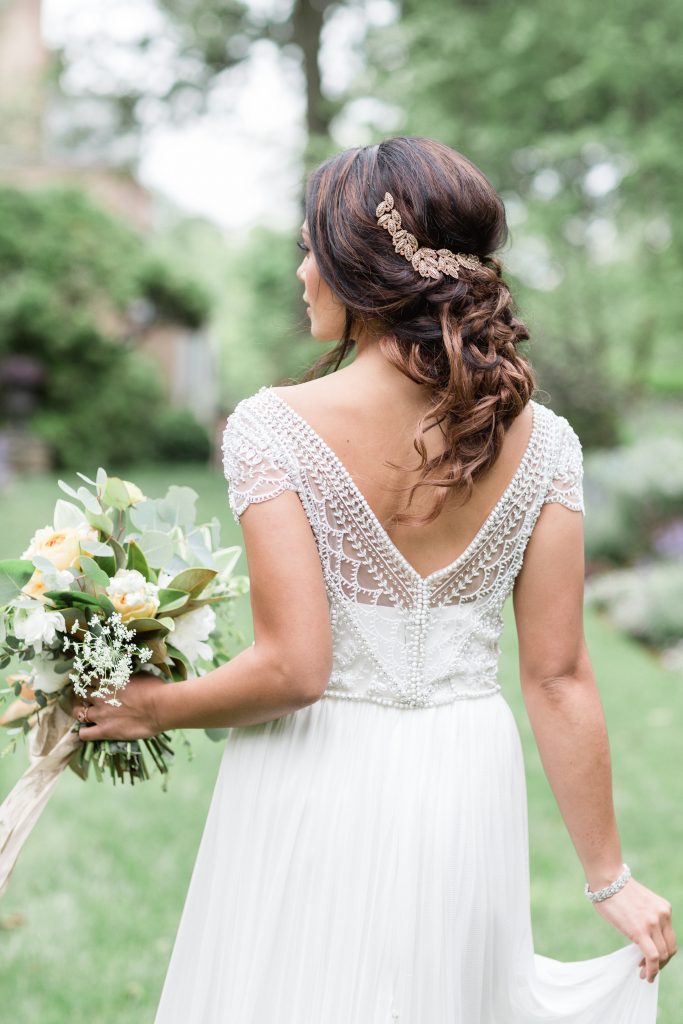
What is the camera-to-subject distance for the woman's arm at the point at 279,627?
1.77 meters

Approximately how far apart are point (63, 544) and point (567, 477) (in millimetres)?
945

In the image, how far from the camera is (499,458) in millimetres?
1940

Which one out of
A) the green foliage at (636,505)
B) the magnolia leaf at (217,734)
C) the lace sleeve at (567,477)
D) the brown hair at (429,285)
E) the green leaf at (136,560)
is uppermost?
the green foliage at (636,505)

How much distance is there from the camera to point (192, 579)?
2.08 meters

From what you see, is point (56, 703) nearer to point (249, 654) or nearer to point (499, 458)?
point (249, 654)

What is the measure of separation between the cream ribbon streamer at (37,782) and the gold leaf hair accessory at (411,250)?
1.11 meters

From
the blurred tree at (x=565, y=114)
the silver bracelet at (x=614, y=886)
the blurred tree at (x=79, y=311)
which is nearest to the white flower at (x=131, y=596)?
the silver bracelet at (x=614, y=886)

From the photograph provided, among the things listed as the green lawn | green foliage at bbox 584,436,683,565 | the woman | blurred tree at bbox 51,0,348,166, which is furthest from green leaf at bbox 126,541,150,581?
blurred tree at bbox 51,0,348,166

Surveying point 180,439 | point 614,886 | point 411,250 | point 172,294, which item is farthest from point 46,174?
point 614,886

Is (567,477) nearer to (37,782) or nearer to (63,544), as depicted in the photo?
(63,544)

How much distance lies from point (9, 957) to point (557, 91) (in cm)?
1122

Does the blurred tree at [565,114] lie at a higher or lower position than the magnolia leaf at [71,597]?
higher

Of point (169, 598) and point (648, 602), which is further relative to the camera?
point (648, 602)

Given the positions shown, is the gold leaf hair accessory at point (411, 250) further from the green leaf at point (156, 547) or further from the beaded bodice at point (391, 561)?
the green leaf at point (156, 547)
